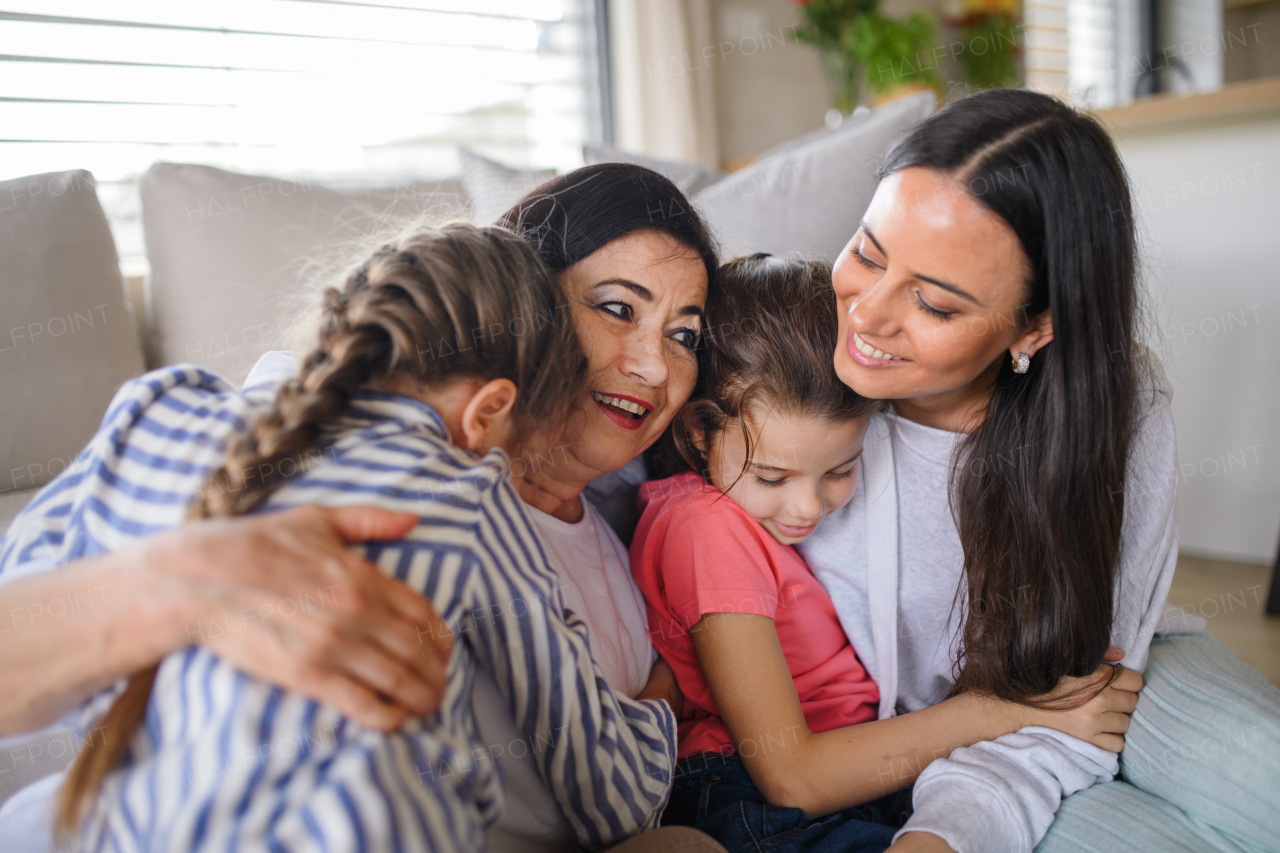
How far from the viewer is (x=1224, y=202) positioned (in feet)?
7.14

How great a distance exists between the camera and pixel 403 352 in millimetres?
702

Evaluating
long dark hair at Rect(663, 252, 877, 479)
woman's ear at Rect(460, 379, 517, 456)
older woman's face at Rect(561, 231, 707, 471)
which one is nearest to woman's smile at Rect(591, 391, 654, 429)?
older woman's face at Rect(561, 231, 707, 471)

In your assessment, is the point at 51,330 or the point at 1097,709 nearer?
the point at 1097,709

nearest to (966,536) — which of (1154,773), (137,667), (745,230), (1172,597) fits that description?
(1154,773)

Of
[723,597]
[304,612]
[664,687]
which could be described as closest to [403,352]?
[304,612]

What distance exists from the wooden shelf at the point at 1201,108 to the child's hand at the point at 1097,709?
4.67ft

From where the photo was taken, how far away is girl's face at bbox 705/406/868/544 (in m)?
1.03

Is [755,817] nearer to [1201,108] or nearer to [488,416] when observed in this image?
[488,416]

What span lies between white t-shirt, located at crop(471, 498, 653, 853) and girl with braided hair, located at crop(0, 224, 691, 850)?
3cm

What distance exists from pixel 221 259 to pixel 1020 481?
4.80 feet

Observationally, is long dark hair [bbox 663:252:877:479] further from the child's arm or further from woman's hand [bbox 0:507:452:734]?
woman's hand [bbox 0:507:452:734]

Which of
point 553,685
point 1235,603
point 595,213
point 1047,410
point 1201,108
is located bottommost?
point 1235,603

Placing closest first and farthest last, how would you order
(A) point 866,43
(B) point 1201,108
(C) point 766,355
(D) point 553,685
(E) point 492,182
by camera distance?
(D) point 553,685 → (C) point 766,355 → (E) point 492,182 → (B) point 1201,108 → (A) point 866,43

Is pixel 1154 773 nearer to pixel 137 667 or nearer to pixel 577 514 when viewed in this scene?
pixel 577 514
